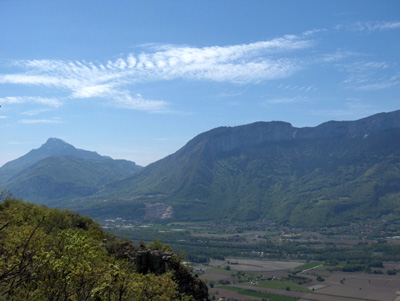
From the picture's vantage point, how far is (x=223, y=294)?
310 ft

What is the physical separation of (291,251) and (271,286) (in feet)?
212

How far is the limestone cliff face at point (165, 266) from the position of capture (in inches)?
1349

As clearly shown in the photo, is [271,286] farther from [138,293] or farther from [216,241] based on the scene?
[138,293]

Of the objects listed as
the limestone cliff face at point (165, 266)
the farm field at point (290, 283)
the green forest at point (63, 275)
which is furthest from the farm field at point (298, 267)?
the green forest at point (63, 275)

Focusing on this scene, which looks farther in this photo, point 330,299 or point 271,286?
point 271,286

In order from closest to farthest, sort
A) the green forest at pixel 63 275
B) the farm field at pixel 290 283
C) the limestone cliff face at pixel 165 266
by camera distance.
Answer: the green forest at pixel 63 275
the limestone cliff face at pixel 165 266
the farm field at pixel 290 283

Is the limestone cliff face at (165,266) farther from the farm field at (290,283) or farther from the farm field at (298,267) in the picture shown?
the farm field at (290,283)

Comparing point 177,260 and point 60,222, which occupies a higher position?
point 60,222

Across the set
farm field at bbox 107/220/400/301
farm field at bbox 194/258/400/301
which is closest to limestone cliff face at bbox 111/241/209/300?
farm field at bbox 107/220/400/301

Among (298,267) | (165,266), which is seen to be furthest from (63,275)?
(298,267)

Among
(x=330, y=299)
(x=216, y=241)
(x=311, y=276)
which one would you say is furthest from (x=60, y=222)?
(x=216, y=241)

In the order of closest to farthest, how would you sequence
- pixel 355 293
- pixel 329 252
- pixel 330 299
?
1. pixel 330 299
2. pixel 355 293
3. pixel 329 252

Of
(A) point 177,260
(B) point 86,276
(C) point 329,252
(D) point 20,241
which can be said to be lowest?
(C) point 329,252

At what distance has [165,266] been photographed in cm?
3481
